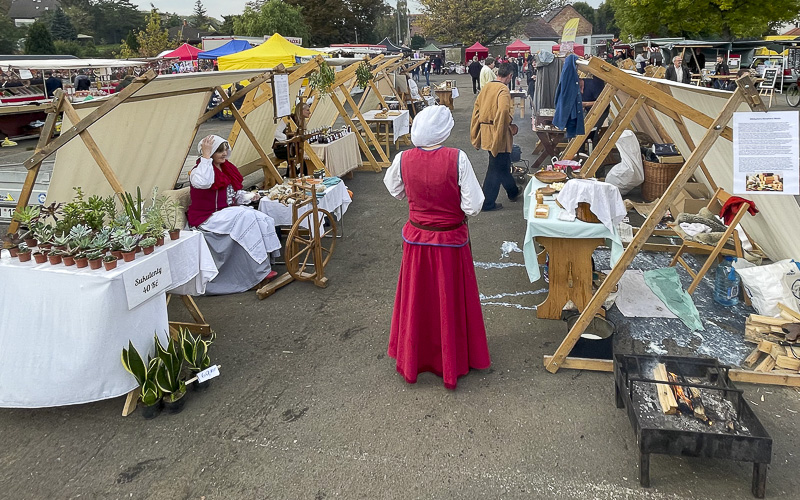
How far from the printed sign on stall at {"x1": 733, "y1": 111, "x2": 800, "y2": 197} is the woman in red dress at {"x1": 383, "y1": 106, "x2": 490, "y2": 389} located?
1.46 metres

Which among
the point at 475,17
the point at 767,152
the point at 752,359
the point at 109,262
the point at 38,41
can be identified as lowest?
the point at 752,359

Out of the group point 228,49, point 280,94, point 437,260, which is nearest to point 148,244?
point 437,260

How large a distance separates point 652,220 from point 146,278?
3.18 meters

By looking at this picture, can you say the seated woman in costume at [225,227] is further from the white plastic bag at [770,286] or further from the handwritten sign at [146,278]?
the white plastic bag at [770,286]

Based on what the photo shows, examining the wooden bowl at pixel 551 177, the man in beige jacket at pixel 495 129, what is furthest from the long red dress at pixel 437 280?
the man in beige jacket at pixel 495 129

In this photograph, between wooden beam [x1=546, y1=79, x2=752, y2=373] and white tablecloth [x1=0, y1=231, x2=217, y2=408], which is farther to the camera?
white tablecloth [x1=0, y1=231, x2=217, y2=408]

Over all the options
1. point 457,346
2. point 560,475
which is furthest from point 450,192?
point 560,475

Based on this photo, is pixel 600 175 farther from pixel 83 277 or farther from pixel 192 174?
pixel 83 277

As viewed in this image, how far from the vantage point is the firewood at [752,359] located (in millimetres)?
3823

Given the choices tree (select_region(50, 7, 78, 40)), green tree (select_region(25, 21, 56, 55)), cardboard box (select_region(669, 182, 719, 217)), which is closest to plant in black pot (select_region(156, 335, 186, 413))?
cardboard box (select_region(669, 182, 719, 217))

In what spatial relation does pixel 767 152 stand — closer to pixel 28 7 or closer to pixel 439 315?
pixel 439 315

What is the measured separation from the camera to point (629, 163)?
762 cm

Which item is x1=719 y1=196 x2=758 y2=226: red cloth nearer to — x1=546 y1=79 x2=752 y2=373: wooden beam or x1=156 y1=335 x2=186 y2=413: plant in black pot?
x1=546 y1=79 x2=752 y2=373: wooden beam

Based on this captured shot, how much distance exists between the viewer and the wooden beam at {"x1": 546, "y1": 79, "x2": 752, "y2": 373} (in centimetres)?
323
